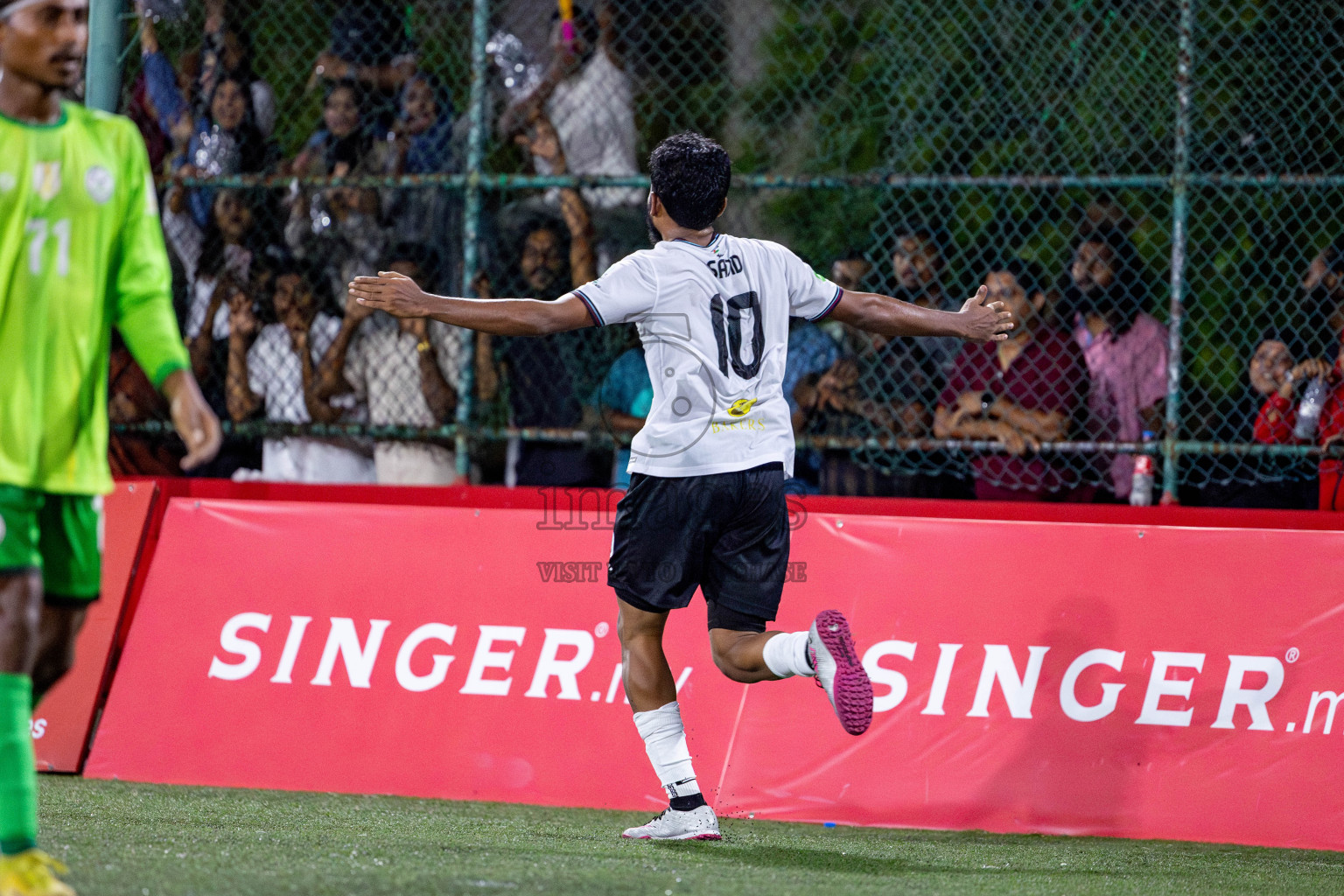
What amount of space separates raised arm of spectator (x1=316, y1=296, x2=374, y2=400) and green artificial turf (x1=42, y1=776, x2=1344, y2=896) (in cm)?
222

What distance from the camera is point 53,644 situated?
3.17 m

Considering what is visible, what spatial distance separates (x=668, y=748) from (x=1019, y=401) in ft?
8.52

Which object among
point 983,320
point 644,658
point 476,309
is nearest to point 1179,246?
point 983,320

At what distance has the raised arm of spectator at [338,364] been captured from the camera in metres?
7.15

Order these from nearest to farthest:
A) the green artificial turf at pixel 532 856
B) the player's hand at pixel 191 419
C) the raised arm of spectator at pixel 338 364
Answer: the player's hand at pixel 191 419
the green artificial turf at pixel 532 856
the raised arm of spectator at pixel 338 364

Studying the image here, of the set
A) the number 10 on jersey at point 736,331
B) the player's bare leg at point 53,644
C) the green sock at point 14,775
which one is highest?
the number 10 on jersey at point 736,331

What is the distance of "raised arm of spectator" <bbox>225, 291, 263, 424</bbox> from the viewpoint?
730 centimetres

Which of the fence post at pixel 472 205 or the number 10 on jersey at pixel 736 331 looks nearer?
the number 10 on jersey at pixel 736 331

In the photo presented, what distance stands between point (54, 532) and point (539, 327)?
1561mm

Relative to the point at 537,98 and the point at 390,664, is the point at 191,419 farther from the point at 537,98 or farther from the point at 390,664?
the point at 537,98

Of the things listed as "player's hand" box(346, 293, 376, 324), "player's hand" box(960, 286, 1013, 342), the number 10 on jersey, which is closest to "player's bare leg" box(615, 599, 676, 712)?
the number 10 on jersey

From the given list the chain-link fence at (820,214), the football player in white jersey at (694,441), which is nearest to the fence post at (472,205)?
the chain-link fence at (820,214)

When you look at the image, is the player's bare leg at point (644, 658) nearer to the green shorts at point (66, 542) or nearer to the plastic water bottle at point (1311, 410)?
the green shorts at point (66, 542)

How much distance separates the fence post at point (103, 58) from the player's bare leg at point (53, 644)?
12.1 ft
